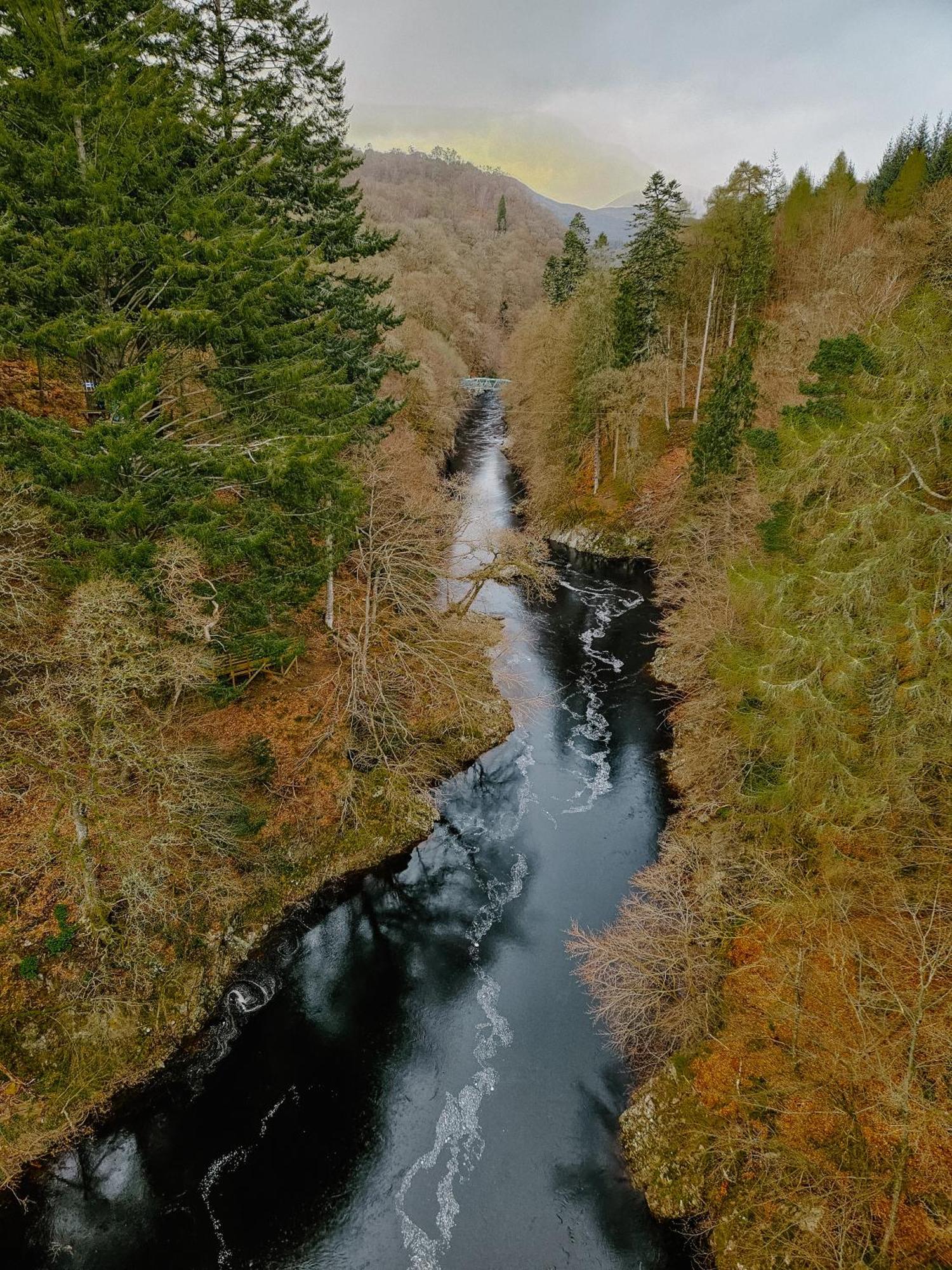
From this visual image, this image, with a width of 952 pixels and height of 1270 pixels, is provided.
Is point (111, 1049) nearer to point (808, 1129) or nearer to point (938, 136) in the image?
point (808, 1129)

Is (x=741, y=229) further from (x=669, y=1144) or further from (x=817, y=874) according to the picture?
(x=669, y=1144)

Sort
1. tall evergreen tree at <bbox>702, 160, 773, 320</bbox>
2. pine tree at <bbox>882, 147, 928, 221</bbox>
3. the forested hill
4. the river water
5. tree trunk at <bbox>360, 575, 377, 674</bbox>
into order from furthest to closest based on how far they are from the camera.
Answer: the forested hill, pine tree at <bbox>882, 147, 928, 221</bbox>, tall evergreen tree at <bbox>702, 160, 773, 320</bbox>, tree trunk at <bbox>360, 575, 377, 674</bbox>, the river water

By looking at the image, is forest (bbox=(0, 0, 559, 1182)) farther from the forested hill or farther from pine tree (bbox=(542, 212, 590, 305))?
Result: pine tree (bbox=(542, 212, 590, 305))

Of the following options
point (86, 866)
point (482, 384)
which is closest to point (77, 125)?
point (86, 866)

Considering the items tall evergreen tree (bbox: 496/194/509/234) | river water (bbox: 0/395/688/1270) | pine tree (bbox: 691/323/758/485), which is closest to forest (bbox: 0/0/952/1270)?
river water (bbox: 0/395/688/1270)

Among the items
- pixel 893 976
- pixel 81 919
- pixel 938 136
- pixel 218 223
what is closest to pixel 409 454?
pixel 218 223

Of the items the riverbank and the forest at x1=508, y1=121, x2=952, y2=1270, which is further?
the riverbank

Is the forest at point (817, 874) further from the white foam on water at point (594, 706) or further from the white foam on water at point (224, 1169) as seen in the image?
the white foam on water at point (224, 1169)
